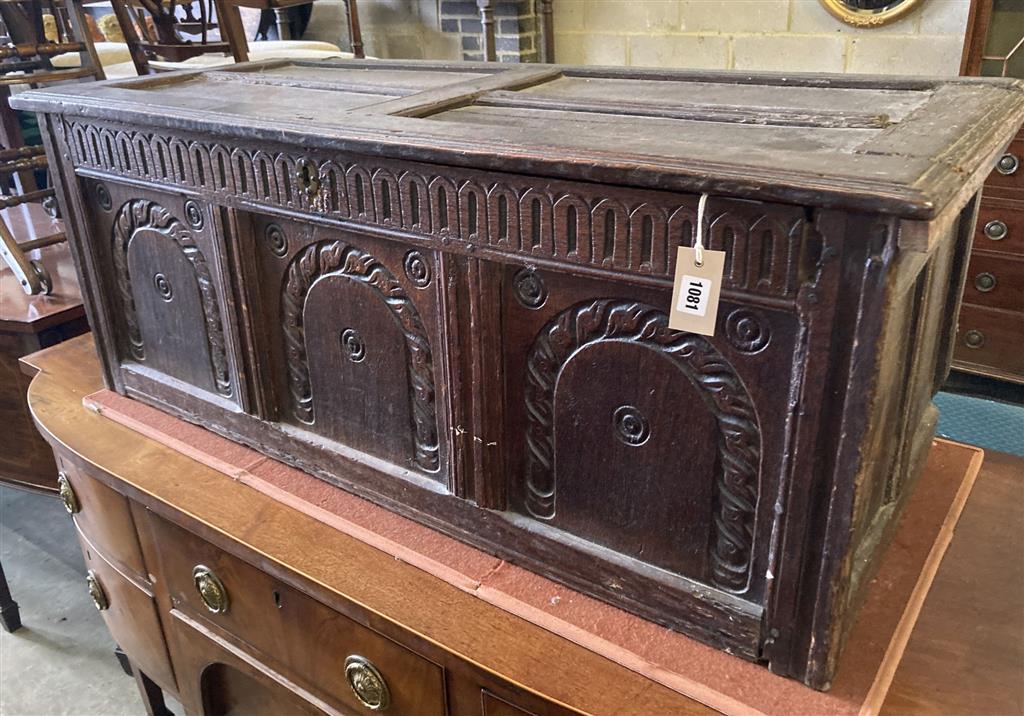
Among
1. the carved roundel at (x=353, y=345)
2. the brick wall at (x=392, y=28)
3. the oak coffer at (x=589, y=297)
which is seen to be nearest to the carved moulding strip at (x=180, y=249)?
the oak coffer at (x=589, y=297)

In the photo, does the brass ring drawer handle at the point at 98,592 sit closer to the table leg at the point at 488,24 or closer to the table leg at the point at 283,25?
the table leg at the point at 488,24

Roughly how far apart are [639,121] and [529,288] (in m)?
0.26

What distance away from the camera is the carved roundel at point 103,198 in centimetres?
136

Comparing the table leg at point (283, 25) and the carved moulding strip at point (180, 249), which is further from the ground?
the table leg at point (283, 25)

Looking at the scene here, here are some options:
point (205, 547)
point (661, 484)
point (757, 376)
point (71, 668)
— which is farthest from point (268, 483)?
point (71, 668)

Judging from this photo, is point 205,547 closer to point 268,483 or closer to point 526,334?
point 268,483

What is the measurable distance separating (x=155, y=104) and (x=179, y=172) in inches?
3.9

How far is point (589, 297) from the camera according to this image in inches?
34.7

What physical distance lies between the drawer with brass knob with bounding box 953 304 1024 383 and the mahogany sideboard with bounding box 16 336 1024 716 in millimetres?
1366

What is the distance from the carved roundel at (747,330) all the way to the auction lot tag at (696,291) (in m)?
0.02

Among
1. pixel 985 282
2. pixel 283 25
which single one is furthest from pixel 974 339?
pixel 283 25

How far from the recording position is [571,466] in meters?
0.98

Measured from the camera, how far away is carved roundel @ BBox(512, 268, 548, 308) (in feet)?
3.00

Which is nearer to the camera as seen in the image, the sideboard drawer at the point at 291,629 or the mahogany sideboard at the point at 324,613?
the mahogany sideboard at the point at 324,613
